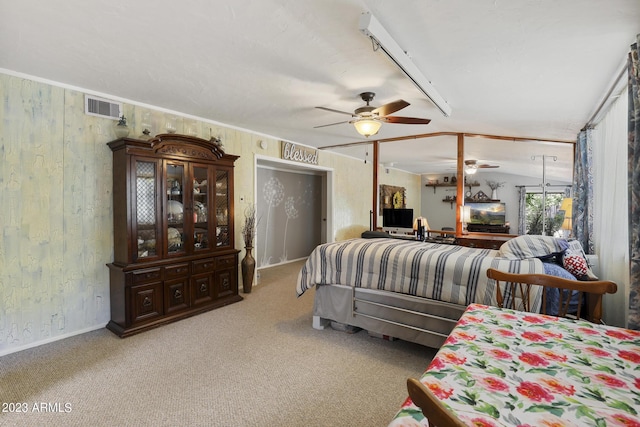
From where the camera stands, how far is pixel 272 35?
201cm

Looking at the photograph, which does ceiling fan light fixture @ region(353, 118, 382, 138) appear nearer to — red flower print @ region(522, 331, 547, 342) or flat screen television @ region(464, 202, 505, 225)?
red flower print @ region(522, 331, 547, 342)

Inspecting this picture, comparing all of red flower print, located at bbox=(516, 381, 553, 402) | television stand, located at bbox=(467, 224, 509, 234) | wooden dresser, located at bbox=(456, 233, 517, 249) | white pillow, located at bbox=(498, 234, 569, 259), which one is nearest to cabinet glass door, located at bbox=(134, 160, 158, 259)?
red flower print, located at bbox=(516, 381, 553, 402)

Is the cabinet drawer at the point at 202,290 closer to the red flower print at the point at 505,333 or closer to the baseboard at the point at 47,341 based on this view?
the baseboard at the point at 47,341

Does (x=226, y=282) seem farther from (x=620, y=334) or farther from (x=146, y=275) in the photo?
(x=620, y=334)

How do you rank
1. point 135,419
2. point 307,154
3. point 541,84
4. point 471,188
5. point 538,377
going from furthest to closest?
point 471,188
point 307,154
point 541,84
point 135,419
point 538,377

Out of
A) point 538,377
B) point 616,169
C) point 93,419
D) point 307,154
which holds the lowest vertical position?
point 93,419

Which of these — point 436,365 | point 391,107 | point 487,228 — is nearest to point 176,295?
point 391,107

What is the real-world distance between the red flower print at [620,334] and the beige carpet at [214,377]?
1.25 m

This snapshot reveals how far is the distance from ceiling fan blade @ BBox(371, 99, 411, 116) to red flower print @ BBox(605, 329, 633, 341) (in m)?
2.04

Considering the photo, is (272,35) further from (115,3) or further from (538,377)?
(538,377)

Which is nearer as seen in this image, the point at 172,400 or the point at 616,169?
the point at 172,400

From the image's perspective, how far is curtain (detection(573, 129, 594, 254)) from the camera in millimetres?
3432

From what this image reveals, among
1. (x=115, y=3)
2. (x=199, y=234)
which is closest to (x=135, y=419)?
(x=199, y=234)

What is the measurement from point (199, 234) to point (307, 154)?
2.82 meters
